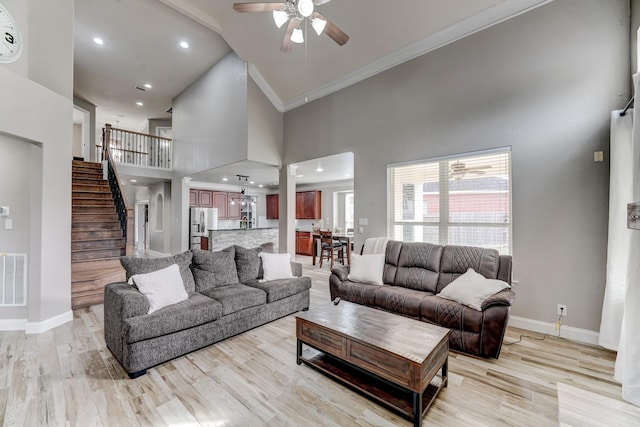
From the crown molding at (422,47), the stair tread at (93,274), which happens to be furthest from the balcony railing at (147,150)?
the stair tread at (93,274)

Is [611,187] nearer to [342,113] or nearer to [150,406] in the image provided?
[342,113]

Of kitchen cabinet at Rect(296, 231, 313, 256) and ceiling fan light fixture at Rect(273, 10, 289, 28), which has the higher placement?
ceiling fan light fixture at Rect(273, 10, 289, 28)

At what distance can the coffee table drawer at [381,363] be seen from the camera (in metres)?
1.73

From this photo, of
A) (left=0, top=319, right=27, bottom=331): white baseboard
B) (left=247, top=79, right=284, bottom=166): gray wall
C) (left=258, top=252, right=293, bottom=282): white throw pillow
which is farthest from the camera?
(left=247, top=79, right=284, bottom=166): gray wall

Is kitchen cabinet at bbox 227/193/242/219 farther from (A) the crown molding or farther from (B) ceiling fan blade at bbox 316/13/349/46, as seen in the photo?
(B) ceiling fan blade at bbox 316/13/349/46

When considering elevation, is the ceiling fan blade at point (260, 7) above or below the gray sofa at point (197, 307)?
above

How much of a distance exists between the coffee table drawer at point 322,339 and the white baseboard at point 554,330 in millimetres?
2402

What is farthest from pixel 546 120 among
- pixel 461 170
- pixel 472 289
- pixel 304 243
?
pixel 304 243

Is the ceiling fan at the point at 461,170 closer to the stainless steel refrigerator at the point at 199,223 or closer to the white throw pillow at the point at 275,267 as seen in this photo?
the white throw pillow at the point at 275,267

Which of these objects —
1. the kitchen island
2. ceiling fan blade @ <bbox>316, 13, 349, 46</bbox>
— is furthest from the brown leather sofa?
the kitchen island

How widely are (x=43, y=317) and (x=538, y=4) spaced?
6.65m

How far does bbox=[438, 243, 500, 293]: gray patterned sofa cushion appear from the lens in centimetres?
295

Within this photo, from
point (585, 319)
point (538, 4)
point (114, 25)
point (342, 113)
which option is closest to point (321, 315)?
point (585, 319)

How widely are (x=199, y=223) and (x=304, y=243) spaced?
10.9 feet
